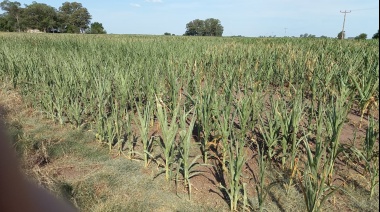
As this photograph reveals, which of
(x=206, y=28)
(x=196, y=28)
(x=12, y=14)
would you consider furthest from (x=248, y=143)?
(x=12, y=14)

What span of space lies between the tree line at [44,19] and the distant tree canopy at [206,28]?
54.5 feet

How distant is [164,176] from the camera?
8.03 ft

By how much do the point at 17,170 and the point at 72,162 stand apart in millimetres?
2570

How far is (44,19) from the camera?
47656mm

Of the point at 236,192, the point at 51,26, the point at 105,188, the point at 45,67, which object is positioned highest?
the point at 51,26

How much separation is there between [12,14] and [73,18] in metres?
18.2

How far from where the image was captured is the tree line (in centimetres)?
4096

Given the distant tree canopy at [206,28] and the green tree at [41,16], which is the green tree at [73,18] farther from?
the distant tree canopy at [206,28]

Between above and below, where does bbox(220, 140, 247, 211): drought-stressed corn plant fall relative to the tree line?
below

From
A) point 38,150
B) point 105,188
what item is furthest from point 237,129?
point 38,150

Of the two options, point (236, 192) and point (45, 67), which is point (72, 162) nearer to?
point (236, 192)

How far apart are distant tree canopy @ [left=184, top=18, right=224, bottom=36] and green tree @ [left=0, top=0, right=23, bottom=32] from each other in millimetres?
29509

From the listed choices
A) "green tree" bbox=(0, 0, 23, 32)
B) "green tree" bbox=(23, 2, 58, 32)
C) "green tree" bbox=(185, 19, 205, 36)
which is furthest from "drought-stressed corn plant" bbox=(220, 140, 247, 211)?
"green tree" bbox=(0, 0, 23, 32)

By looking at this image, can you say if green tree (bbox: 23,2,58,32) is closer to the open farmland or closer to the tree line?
the tree line
